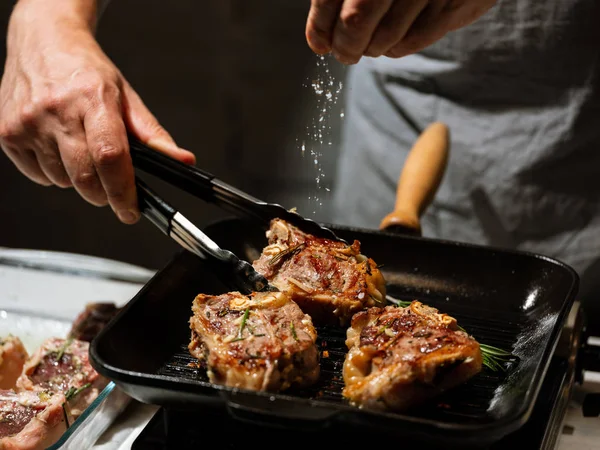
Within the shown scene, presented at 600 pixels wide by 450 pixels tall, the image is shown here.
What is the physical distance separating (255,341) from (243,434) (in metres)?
0.24

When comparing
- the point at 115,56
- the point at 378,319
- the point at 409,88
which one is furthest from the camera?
the point at 115,56

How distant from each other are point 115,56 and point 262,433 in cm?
444

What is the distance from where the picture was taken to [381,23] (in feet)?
6.72

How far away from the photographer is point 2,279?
120 inches

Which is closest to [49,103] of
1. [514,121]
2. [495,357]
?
[495,357]

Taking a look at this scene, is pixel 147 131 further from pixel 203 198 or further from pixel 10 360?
pixel 10 360

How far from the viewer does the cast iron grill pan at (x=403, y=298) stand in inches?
63.6

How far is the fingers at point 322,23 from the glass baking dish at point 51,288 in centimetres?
141

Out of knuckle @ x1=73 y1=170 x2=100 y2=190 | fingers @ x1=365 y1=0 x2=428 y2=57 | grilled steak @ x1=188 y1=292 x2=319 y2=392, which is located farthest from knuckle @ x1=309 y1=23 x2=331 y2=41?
knuckle @ x1=73 y1=170 x2=100 y2=190

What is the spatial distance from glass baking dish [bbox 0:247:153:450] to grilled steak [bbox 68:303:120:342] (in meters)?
0.15

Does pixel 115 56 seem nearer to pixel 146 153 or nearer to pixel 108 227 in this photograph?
pixel 108 227

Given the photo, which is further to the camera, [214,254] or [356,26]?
[214,254]

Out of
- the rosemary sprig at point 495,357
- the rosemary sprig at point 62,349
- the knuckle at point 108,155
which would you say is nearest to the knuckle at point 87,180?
the knuckle at point 108,155

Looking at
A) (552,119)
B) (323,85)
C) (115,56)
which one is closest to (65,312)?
(323,85)
